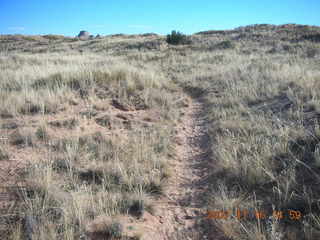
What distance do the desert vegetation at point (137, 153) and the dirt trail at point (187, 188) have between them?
108 mm

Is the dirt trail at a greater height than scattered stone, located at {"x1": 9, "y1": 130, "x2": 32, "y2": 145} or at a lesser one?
lesser

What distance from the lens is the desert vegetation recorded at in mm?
2133

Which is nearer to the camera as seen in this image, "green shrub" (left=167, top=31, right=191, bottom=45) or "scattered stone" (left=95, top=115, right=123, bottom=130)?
"scattered stone" (left=95, top=115, right=123, bottom=130)

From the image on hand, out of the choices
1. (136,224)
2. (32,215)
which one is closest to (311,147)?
(136,224)

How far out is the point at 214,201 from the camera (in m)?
2.52

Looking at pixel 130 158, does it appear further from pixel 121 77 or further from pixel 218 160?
pixel 121 77

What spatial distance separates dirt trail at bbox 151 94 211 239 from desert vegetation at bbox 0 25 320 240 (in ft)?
0.35

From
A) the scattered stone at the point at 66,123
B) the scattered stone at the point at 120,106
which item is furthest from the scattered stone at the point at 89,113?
the scattered stone at the point at 120,106

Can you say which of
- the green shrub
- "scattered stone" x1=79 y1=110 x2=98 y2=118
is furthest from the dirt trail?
the green shrub

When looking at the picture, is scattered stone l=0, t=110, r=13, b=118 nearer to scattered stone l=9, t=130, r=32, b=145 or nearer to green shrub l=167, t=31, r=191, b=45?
scattered stone l=9, t=130, r=32, b=145

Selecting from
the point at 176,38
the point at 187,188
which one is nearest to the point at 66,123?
the point at 187,188

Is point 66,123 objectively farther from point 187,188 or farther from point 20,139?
point 187,188

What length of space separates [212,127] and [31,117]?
3910 mm

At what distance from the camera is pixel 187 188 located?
2982mm
